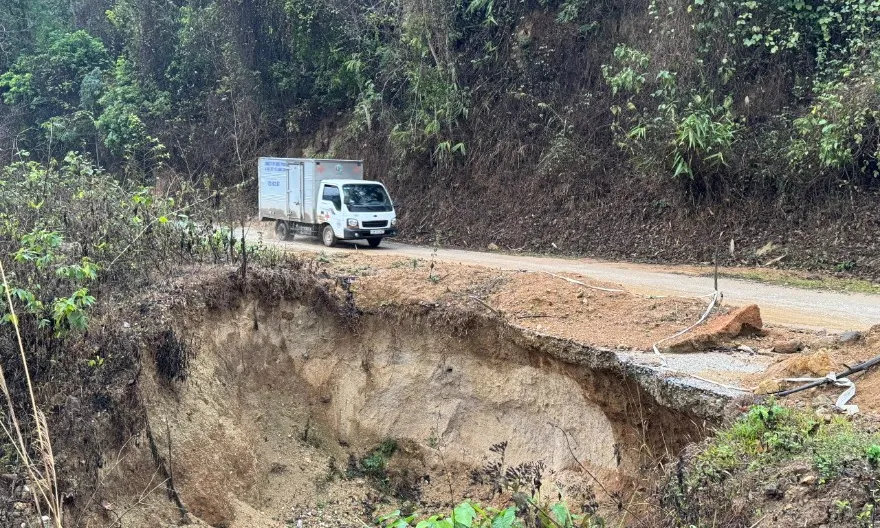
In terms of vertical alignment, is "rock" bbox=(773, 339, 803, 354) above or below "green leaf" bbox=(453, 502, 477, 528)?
above

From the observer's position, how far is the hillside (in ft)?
54.3

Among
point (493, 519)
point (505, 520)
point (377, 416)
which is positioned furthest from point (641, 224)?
point (505, 520)

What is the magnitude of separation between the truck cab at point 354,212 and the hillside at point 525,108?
109 inches

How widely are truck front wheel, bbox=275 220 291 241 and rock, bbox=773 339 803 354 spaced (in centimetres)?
1657

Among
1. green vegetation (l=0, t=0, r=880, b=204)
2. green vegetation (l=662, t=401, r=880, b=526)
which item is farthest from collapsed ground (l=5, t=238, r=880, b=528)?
green vegetation (l=0, t=0, r=880, b=204)

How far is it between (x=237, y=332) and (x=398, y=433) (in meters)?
2.65

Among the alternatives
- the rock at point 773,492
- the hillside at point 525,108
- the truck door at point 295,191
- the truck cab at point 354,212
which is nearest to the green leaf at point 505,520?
the rock at point 773,492

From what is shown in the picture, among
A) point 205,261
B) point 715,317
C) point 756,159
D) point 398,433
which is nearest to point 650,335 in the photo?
point 715,317

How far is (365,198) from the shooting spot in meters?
20.3

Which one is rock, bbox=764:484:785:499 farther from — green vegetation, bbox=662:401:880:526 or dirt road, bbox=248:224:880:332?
dirt road, bbox=248:224:880:332

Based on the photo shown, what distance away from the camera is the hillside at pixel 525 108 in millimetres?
16562

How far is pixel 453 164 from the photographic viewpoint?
23.4 m

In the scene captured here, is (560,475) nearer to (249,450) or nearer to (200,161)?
(249,450)

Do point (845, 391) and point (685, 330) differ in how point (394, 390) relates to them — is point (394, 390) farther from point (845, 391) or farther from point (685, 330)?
point (845, 391)
